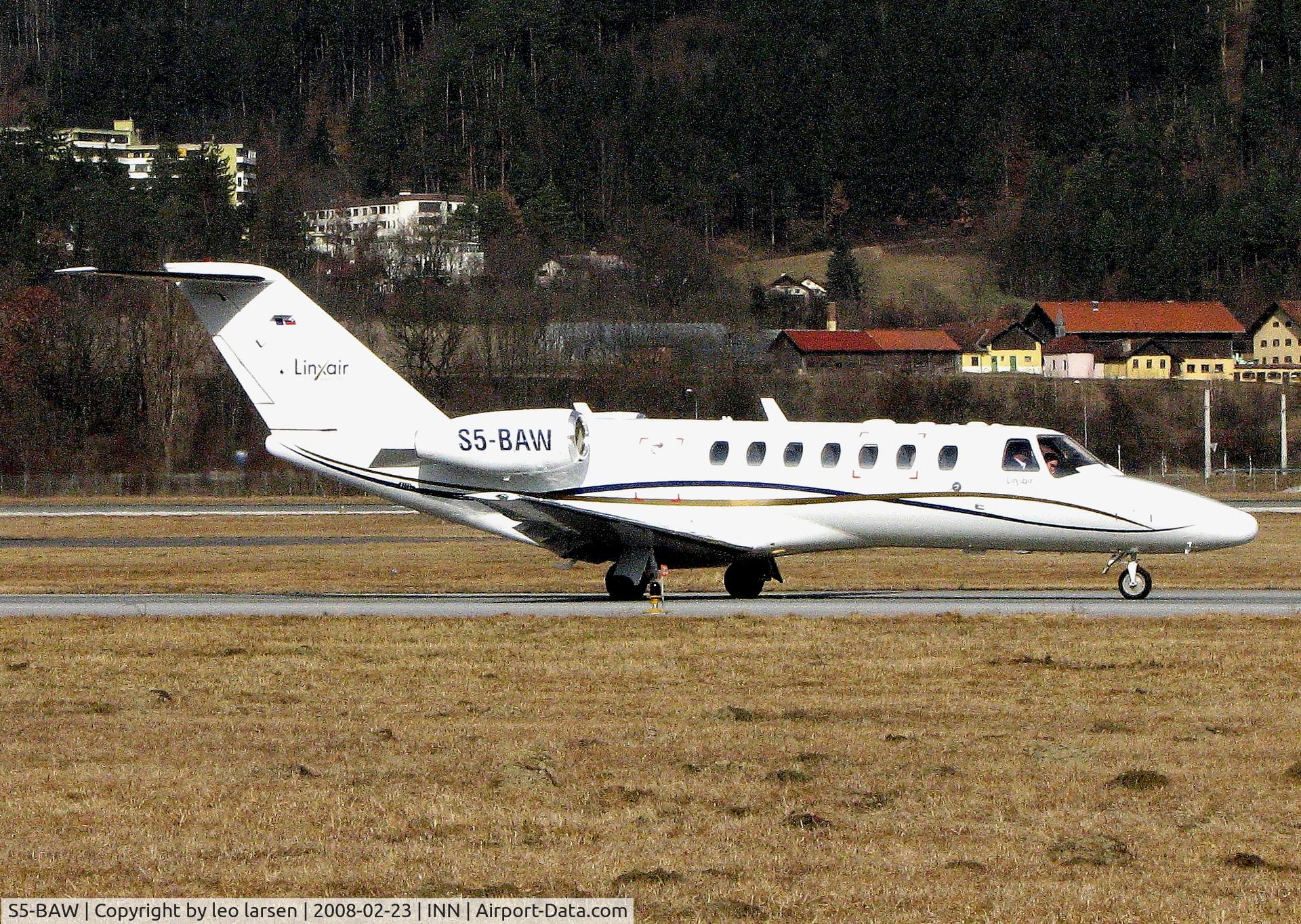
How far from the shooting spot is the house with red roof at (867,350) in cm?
11162

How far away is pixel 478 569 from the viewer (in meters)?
35.4

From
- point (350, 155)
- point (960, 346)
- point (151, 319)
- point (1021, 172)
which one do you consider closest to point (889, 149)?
point (1021, 172)

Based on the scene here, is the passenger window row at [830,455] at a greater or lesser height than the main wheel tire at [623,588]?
greater

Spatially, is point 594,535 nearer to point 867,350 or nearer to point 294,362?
point 294,362

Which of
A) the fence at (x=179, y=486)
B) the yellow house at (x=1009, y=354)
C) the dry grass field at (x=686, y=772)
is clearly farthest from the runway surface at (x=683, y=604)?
the yellow house at (x=1009, y=354)

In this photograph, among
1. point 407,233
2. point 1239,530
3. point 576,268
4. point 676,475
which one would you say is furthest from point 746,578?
point 407,233

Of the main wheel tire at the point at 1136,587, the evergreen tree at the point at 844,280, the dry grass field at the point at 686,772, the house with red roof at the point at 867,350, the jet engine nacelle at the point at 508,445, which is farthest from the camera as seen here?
the evergreen tree at the point at 844,280

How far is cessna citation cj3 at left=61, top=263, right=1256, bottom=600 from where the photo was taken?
24938 mm

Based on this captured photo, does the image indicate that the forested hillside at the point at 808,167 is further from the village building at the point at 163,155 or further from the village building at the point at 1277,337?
the village building at the point at 1277,337

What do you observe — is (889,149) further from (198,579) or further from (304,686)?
(304,686)

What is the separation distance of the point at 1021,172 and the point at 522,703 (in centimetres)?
16425

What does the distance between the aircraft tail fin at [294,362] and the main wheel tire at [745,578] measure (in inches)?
208

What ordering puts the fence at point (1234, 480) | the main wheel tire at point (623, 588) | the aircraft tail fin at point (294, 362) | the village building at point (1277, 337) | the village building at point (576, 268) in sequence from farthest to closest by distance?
1. the village building at point (1277, 337)
2. the village building at point (576, 268)
3. the fence at point (1234, 480)
4. the aircraft tail fin at point (294, 362)
5. the main wheel tire at point (623, 588)

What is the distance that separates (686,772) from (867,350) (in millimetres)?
102766
